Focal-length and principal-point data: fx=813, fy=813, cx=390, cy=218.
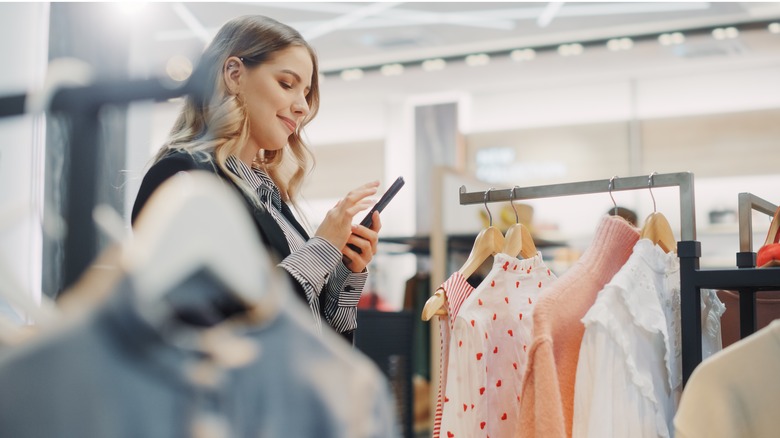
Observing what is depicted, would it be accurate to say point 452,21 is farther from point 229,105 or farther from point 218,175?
point 218,175

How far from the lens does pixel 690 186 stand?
1.29 m

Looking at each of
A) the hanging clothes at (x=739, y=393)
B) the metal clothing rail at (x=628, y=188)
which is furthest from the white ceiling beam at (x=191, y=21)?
the hanging clothes at (x=739, y=393)

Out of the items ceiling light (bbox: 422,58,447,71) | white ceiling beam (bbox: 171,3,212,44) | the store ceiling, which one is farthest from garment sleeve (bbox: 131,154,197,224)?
ceiling light (bbox: 422,58,447,71)

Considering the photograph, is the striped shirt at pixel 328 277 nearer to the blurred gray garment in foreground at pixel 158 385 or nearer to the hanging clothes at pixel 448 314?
the hanging clothes at pixel 448 314

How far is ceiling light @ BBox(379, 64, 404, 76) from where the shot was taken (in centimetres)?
586

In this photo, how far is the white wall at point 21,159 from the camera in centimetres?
54

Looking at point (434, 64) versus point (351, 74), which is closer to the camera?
point (434, 64)

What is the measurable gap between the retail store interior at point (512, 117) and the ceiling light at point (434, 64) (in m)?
0.02

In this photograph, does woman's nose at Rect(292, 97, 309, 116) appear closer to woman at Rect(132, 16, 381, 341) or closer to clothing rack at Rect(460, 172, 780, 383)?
woman at Rect(132, 16, 381, 341)

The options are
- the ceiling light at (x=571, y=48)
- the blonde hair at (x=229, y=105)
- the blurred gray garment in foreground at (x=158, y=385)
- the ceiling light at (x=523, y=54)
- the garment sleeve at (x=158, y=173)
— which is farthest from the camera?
the ceiling light at (x=523, y=54)

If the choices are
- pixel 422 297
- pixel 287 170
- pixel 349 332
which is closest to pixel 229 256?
pixel 349 332

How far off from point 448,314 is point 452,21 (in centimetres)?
381

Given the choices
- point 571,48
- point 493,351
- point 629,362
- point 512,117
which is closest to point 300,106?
point 493,351

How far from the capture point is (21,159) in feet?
2.47
